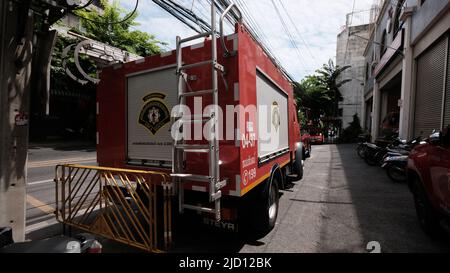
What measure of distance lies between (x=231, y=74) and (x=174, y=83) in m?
0.91

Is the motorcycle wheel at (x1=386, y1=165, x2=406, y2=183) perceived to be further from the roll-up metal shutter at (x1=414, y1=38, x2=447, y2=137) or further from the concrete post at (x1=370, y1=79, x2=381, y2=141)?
the concrete post at (x1=370, y1=79, x2=381, y2=141)

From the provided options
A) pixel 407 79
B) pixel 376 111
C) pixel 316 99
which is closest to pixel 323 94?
pixel 316 99

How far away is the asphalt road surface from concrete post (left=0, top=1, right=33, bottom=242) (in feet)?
3.79

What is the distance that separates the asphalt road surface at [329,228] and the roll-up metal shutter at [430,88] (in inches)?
132

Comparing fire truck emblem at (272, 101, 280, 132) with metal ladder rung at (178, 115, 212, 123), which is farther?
fire truck emblem at (272, 101, 280, 132)

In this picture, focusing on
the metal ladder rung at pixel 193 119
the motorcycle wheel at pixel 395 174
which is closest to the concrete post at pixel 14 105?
the metal ladder rung at pixel 193 119

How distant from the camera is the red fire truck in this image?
9.53ft

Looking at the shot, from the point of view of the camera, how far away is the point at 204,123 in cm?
317

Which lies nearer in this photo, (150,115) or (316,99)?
(150,115)

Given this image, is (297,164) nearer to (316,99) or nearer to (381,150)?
(381,150)

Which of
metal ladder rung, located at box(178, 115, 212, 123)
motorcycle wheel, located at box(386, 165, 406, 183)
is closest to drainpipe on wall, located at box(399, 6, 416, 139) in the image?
motorcycle wheel, located at box(386, 165, 406, 183)

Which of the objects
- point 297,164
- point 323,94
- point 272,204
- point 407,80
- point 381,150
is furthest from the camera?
point 323,94

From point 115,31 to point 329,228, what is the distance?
678 inches
